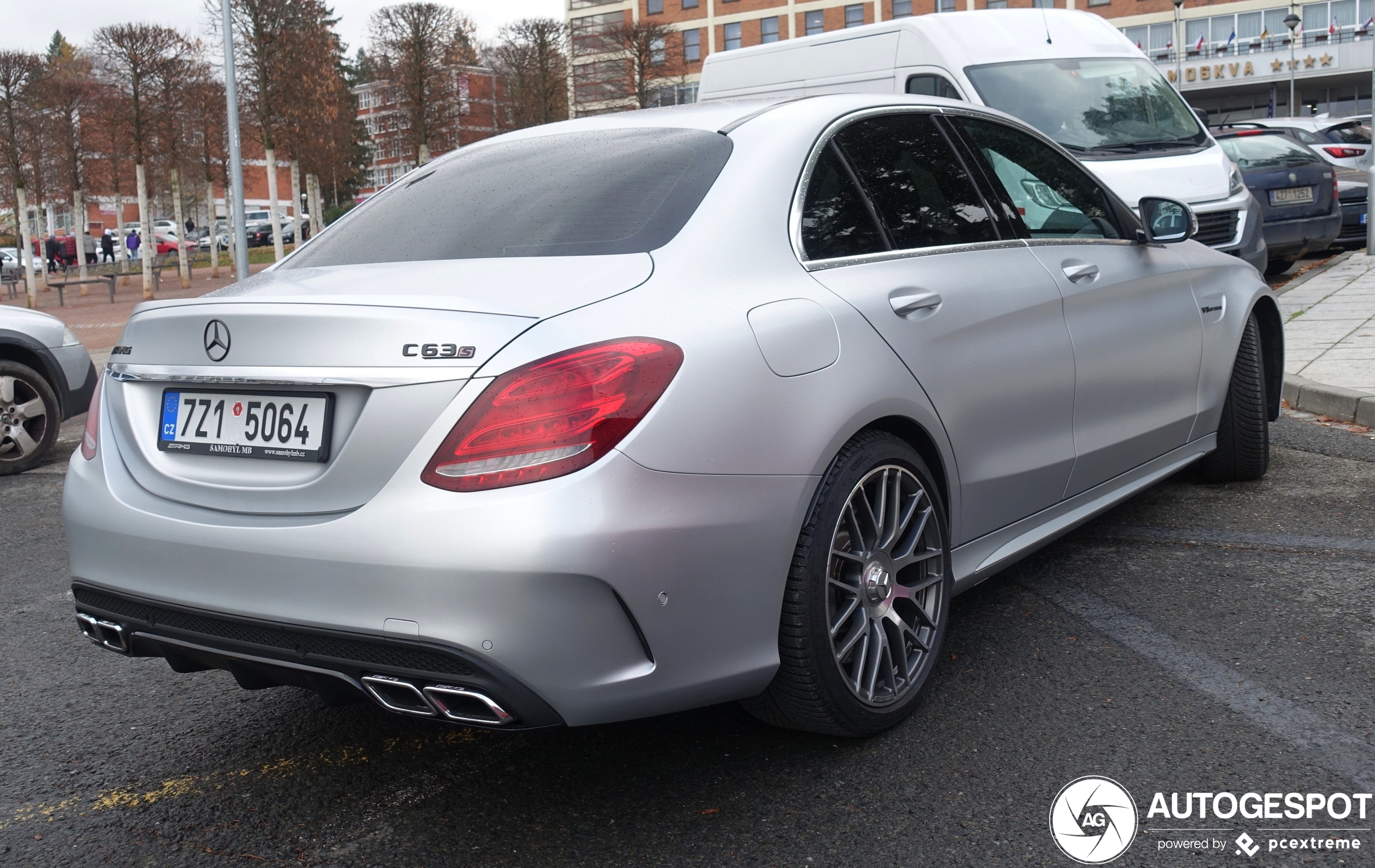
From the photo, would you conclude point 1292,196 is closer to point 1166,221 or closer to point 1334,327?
point 1334,327

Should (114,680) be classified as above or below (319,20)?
below

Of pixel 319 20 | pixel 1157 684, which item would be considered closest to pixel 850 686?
pixel 1157 684

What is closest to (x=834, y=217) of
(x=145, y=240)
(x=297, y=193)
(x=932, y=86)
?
(x=932, y=86)

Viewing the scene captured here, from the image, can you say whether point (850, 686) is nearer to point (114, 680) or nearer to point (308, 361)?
point (308, 361)

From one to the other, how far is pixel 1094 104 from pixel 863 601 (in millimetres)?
8652

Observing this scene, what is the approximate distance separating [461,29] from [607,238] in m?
42.0

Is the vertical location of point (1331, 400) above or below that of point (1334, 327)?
below

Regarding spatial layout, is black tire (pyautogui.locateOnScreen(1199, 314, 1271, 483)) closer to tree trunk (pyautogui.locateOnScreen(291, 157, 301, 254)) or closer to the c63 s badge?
the c63 s badge

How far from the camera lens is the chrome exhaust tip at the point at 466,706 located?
2.32 metres

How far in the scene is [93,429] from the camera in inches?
116

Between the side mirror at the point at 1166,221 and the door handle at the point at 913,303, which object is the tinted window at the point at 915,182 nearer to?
the door handle at the point at 913,303

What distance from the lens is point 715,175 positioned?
2.98 metres

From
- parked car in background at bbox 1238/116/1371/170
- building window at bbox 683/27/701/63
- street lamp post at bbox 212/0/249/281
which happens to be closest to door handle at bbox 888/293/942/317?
parked car in background at bbox 1238/116/1371/170

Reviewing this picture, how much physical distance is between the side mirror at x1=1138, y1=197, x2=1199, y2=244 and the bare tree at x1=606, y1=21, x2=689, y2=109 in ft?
185
